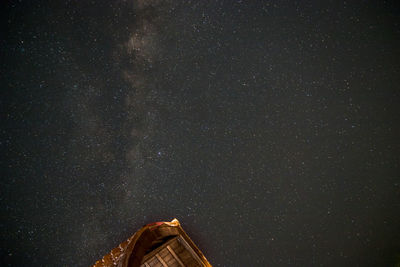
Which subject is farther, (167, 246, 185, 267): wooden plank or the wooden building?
(167, 246, 185, 267): wooden plank

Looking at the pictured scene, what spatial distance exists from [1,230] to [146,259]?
2.16m

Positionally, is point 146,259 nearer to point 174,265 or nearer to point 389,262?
point 174,265

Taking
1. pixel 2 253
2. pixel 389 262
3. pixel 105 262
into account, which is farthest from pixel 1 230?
pixel 389 262

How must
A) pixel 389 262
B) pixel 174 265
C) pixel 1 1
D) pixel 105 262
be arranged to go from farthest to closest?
pixel 389 262, pixel 174 265, pixel 105 262, pixel 1 1

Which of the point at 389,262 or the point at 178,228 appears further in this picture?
the point at 389,262

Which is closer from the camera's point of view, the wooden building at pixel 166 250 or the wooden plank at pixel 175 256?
the wooden building at pixel 166 250

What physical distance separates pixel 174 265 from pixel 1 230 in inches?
105

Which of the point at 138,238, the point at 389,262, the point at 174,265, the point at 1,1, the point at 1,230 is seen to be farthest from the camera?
Result: the point at 389,262

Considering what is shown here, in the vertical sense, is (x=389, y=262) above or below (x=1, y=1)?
below

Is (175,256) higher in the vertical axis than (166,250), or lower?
lower

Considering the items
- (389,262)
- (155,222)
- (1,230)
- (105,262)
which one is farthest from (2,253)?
(389,262)

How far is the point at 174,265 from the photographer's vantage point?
12.0 feet

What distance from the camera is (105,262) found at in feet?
11.3

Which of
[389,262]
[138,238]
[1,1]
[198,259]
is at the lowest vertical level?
[389,262]
